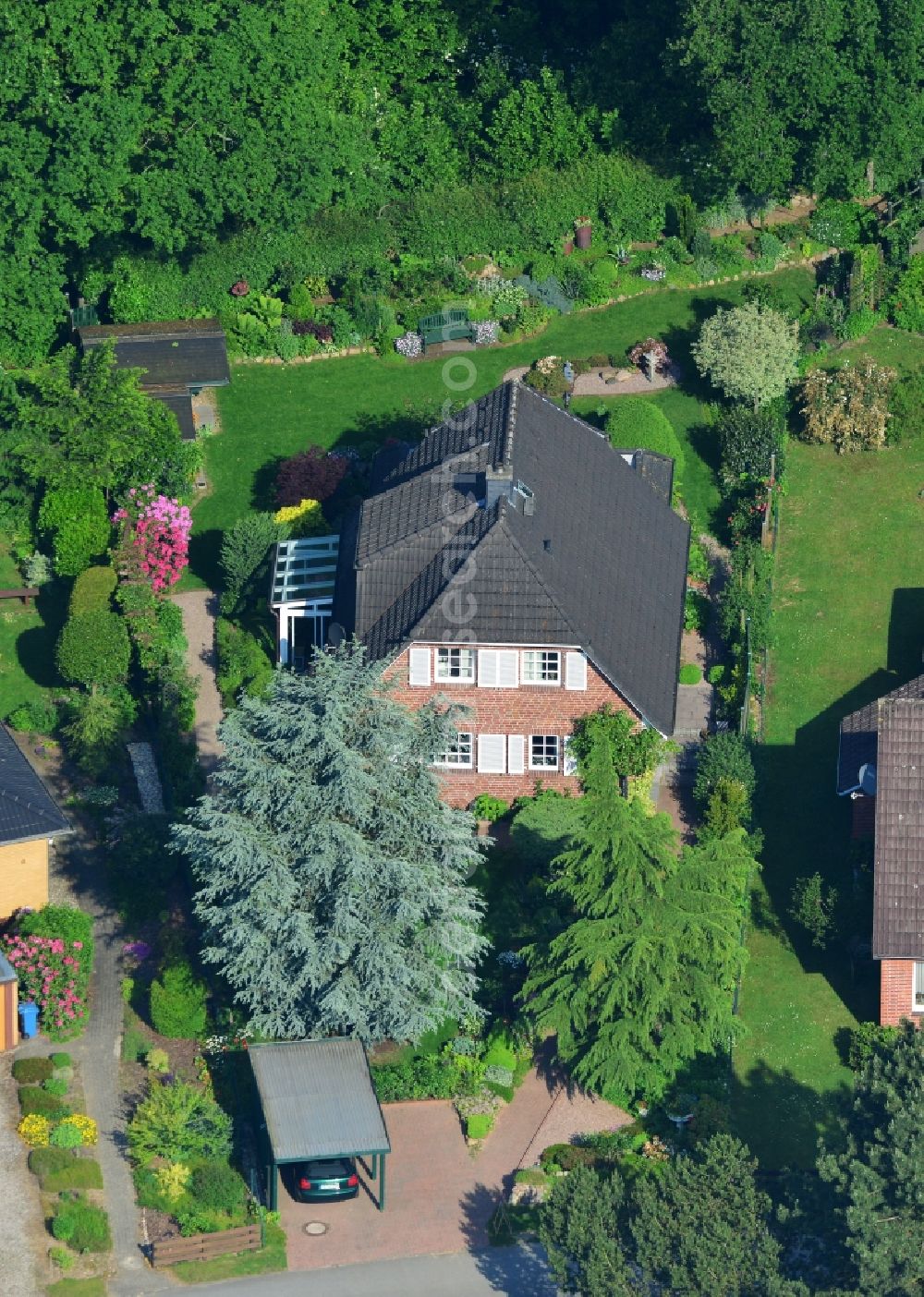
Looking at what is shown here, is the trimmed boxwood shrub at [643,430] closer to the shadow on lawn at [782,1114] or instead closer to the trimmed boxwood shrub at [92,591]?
the trimmed boxwood shrub at [92,591]

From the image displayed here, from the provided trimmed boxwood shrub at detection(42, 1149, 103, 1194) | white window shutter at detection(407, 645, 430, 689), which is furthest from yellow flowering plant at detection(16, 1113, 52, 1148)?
white window shutter at detection(407, 645, 430, 689)

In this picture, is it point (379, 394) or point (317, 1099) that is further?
point (379, 394)

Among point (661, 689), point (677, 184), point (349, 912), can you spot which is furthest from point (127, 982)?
point (677, 184)

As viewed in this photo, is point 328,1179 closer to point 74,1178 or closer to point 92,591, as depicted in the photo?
point 74,1178

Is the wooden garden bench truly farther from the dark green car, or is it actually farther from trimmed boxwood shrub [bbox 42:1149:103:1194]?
trimmed boxwood shrub [bbox 42:1149:103:1194]

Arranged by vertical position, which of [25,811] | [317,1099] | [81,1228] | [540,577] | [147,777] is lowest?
[81,1228]

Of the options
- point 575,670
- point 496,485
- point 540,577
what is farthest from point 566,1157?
point 496,485
